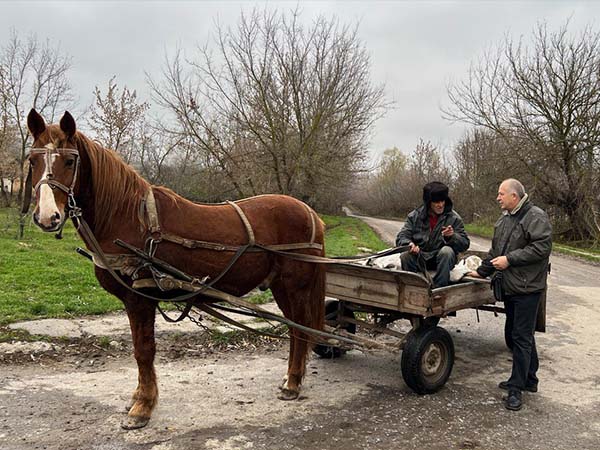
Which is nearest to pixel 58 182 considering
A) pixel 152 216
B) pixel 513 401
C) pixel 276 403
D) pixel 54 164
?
pixel 54 164

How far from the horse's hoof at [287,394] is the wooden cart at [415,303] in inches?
30.4

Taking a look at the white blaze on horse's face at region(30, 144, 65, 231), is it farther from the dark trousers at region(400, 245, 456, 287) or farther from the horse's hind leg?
the dark trousers at region(400, 245, 456, 287)

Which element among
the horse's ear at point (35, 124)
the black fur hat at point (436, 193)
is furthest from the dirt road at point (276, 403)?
the horse's ear at point (35, 124)

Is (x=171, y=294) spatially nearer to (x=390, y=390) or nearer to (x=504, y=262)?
(x=390, y=390)

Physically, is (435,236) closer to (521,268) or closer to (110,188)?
(521,268)

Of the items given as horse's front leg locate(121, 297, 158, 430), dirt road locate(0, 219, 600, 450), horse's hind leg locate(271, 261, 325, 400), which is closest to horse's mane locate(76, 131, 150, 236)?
horse's front leg locate(121, 297, 158, 430)

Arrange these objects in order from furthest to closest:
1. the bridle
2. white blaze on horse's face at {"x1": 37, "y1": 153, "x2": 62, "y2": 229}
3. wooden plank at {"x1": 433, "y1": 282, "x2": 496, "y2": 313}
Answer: wooden plank at {"x1": 433, "y1": 282, "x2": 496, "y2": 313}, the bridle, white blaze on horse's face at {"x1": 37, "y1": 153, "x2": 62, "y2": 229}

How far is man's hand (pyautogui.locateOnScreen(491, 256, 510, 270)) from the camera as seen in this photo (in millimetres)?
4168

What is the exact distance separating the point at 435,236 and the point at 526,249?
90 cm

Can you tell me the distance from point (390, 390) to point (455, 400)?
0.57m

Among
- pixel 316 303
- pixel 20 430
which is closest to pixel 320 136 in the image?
pixel 316 303

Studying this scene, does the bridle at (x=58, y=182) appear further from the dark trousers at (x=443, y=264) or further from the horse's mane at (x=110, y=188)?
the dark trousers at (x=443, y=264)

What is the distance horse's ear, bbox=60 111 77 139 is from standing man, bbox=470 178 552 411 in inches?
139

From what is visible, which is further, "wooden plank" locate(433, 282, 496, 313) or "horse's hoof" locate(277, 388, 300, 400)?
"wooden plank" locate(433, 282, 496, 313)
